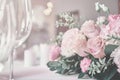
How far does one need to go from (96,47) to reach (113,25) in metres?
0.06

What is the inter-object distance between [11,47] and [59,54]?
7.0 inches

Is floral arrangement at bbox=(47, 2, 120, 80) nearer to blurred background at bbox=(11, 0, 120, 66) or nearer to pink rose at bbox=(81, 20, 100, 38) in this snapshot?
pink rose at bbox=(81, 20, 100, 38)

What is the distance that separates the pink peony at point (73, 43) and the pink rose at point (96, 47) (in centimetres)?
2

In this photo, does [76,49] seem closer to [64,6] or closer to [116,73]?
[116,73]

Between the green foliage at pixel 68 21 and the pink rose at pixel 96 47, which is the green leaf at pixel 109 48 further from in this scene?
the green foliage at pixel 68 21

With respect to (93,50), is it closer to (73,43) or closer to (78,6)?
(73,43)

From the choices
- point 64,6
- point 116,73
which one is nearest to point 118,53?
point 116,73

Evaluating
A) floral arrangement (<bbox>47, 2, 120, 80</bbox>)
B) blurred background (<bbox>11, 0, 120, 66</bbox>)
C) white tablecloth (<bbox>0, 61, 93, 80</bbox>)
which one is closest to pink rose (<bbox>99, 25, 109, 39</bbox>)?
floral arrangement (<bbox>47, 2, 120, 80</bbox>)

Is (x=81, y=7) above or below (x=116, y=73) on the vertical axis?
above

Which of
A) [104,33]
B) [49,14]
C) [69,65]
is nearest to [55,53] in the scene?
[69,65]

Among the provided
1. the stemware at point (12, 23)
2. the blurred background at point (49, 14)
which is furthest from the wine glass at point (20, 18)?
the blurred background at point (49, 14)

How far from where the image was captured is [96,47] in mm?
579

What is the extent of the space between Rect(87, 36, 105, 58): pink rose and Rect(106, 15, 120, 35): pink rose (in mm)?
29

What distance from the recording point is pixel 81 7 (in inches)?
90.4
